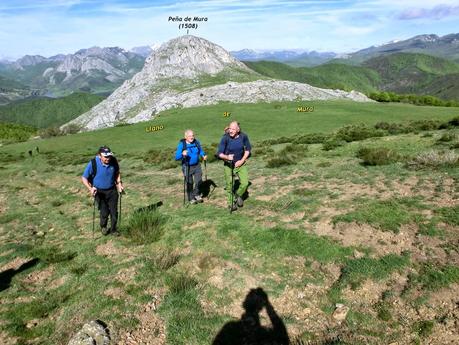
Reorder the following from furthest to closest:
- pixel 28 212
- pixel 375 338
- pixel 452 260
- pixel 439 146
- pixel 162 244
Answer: pixel 439 146 → pixel 28 212 → pixel 162 244 → pixel 452 260 → pixel 375 338

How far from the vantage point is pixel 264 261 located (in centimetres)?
1014

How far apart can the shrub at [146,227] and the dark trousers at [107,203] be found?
2.27 ft

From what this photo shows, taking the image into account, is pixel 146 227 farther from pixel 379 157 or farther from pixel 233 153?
pixel 379 157

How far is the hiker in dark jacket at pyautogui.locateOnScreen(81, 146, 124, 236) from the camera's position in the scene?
12.4m

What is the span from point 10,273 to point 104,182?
3.72 meters

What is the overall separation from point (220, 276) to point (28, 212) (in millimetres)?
12249

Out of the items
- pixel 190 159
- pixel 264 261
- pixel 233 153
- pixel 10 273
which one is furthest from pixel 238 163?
pixel 10 273

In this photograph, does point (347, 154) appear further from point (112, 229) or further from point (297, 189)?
point (112, 229)

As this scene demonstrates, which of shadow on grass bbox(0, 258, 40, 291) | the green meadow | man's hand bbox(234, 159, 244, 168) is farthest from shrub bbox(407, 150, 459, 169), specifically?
shadow on grass bbox(0, 258, 40, 291)

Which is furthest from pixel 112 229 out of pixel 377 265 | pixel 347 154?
pixel 347 154

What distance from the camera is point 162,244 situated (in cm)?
1186

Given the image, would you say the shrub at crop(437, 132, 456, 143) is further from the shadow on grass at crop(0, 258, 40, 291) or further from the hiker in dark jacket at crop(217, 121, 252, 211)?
the shadow on grass at crop(0, 258, 40, 291)

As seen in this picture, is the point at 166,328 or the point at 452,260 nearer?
the point at 166,328

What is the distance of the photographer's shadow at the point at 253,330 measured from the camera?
25.0 feet
